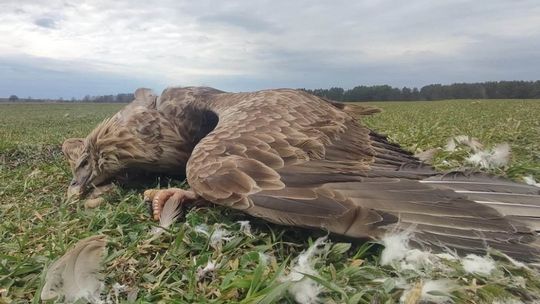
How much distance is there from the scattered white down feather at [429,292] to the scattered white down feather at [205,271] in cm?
89

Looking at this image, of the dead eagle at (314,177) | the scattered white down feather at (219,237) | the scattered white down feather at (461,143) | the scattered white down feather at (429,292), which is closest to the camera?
the scattered white down feather at (429,292)

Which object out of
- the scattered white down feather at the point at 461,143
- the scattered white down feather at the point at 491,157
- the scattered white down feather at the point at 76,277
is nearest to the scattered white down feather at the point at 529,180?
the scattered white down feather at the point at 491,157

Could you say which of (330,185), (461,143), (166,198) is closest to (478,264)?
(330,185)

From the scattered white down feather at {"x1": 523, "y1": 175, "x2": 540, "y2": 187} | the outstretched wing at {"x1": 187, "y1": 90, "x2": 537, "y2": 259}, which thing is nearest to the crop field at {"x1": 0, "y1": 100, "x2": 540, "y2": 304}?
the outstretched wing at {"x1": 187, "y1": 90, "x2": 537, "y2": 259}

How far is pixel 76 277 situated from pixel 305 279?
1085 millimetres

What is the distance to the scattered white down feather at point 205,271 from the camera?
7.68ft

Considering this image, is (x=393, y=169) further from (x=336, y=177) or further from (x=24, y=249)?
(x=24, y=249)

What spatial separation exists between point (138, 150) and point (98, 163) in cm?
40

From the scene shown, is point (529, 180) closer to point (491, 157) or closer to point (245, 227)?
point (491, 157)

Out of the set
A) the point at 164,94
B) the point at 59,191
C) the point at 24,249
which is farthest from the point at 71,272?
the point at 164,94

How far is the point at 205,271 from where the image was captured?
2.36 meters

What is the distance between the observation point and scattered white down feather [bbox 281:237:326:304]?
6.71ft

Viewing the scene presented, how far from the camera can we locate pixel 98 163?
423 centimetres

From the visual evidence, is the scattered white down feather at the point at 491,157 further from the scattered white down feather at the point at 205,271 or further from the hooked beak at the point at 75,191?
the hooked beak at the point at 75,191
